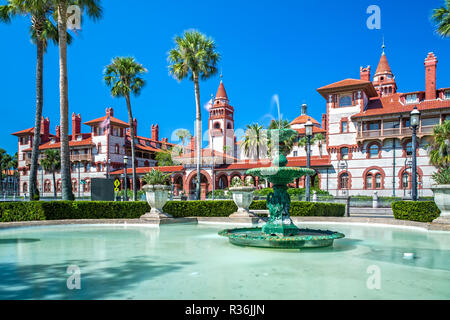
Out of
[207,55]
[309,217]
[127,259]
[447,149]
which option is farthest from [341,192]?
[127,259]

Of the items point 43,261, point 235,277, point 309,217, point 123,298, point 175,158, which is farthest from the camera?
point 175,158

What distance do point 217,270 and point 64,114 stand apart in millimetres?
15803

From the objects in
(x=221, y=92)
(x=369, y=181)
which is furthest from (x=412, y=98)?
(x=221, y=92)

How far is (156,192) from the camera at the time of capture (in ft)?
54.5

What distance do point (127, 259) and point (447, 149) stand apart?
33581 mm

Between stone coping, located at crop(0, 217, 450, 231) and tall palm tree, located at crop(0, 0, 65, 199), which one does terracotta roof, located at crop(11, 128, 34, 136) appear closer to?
tall palm tree, located at crop(0, 0, 65, 199)

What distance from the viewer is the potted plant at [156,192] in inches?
651

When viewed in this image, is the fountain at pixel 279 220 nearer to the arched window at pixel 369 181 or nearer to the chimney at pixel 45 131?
the arched window at pixel 369 181

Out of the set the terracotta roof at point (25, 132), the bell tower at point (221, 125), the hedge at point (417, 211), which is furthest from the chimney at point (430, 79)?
the terracotta roof at point (25, 132)

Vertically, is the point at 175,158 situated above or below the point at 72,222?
above

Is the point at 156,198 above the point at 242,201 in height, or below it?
above

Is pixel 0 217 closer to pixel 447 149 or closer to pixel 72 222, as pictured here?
pixel 72 222

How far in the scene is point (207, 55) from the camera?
95.0 ft

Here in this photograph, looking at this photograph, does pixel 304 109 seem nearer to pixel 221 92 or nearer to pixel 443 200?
pixel 221 92
